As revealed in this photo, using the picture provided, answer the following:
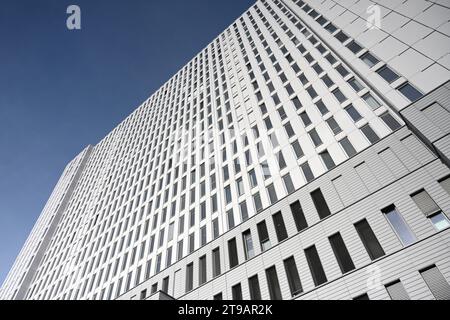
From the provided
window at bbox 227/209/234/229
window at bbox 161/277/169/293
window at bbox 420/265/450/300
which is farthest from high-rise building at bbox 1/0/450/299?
window at bbox 227/209/234/229

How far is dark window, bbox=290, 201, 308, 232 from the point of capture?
72.0 ft

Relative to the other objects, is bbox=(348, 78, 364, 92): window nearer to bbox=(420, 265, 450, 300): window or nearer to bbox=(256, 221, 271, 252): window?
bbox=(256, 221, 271, 252): window

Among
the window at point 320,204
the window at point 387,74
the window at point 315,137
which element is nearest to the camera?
the window at point 320,204

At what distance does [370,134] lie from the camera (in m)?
23.0

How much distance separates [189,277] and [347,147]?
60.4ft

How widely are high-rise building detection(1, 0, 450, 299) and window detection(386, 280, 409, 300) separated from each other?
57 millimetres

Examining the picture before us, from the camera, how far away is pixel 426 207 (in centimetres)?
1675

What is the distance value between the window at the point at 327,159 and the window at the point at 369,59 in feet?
31.5

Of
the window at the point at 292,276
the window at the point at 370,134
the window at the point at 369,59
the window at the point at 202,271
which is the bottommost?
the window at the point at 292,276

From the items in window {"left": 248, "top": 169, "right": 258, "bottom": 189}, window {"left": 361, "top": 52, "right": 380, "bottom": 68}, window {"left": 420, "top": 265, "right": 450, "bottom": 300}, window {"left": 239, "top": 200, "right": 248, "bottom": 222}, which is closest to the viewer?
window {"left": 420, "top": 265, "right": 450, "bottom": 300}

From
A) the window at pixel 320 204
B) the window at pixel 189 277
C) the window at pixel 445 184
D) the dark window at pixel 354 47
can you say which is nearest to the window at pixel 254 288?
the window at pixel 189 277

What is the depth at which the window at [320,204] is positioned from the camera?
21.3 meters

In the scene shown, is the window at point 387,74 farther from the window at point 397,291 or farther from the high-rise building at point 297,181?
the window at point 397,291

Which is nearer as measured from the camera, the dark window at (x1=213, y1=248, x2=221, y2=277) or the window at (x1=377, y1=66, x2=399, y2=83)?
the window at (x1=377, y1=66, x2=399, y2=83)
